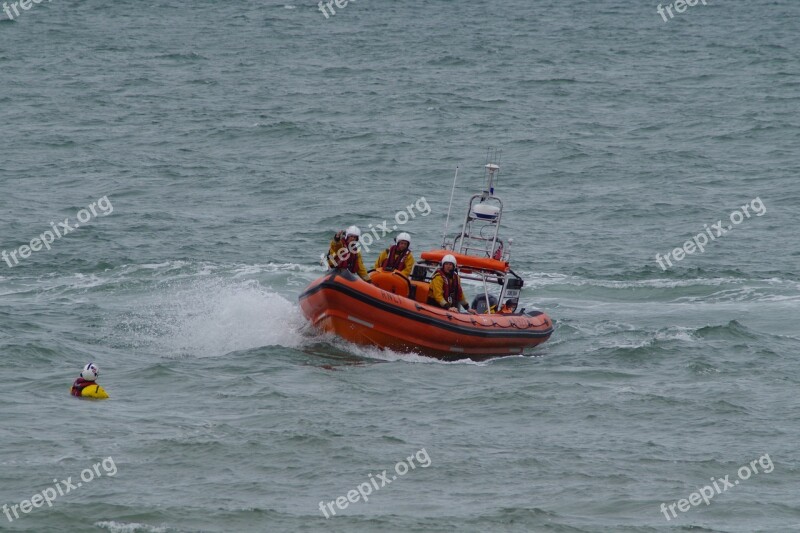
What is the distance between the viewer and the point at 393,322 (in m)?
16.0

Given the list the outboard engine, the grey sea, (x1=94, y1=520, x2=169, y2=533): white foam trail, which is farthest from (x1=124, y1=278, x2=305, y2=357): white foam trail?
(x1=94, y1=520, x2=169, y2=533): white foam trail

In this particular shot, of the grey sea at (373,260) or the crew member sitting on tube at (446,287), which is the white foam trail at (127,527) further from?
the crew member sitting on tube at (446,287)

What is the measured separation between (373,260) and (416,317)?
24.7ft

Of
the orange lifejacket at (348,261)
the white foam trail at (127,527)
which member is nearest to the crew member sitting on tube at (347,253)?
the orange lifejacket at (348,261)

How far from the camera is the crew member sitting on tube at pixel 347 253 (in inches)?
644

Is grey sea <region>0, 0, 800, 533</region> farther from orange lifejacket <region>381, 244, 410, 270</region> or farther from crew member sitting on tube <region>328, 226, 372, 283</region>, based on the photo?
orange lifejacket <region>381, 244, 410, 270</region>

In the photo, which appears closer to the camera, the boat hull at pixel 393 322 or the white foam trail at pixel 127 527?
the white foam trail at pixel 127 527

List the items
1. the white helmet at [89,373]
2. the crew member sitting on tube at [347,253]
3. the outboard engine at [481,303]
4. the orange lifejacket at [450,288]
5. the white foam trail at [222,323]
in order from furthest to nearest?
the outboard engine at [481,303], the white foam trail at [222,323], the orange lifejacket at [450,288], the crew member sitting on tube at [347,253], the white helmet at [89,373]

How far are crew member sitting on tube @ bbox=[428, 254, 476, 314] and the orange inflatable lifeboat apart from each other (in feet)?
0.83

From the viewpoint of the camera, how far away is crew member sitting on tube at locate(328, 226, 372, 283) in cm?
1636

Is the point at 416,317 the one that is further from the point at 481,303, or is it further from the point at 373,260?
the point at 373,260

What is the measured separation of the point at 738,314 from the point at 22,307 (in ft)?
36.9

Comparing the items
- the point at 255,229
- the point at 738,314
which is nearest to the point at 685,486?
the point at 738,314

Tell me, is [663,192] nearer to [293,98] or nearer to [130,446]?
[293,98]
